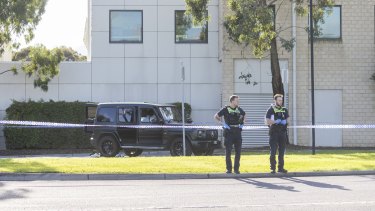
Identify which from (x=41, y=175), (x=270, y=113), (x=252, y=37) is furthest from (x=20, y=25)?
(x=270, y=113)

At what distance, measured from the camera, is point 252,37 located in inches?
1046

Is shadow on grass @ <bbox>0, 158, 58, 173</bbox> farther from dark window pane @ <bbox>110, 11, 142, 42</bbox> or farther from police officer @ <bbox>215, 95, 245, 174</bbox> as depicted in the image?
dark window pane @ <bbox>110, 11, 142, 42</bbox>

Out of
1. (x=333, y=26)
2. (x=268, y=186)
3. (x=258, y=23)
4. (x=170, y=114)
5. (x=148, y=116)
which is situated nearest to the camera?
(x=268, y=186)

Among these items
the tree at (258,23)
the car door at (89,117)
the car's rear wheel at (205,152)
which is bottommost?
the car's rear wheel at (205,152)

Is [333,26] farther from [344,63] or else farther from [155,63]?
[155,63]

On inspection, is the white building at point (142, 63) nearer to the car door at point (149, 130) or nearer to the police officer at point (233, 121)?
the car door at point (149, 130)

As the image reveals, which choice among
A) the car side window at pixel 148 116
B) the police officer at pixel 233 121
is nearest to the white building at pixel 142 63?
the car side window at pixel 148 116

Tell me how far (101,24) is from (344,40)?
11.0m

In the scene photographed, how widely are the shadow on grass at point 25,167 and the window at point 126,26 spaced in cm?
1287

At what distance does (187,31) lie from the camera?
3075 centimetres

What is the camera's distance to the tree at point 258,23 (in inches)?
1038

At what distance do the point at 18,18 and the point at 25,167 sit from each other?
11343 mm

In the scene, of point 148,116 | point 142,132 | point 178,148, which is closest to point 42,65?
point 148,116

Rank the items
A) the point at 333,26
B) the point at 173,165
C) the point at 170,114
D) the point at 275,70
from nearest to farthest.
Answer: the point at 173,165, the point at 170,114, the point at 275,70, the point at 333,26
